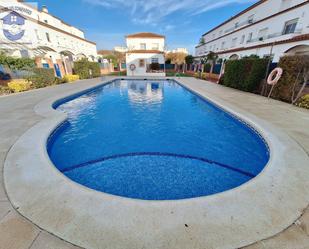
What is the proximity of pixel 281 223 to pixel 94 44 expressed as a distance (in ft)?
136

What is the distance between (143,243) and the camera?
1.69 meters

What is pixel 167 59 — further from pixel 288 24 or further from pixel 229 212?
pixel 229 212

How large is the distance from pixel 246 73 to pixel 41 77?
16.2 metres

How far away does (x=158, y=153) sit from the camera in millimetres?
4684

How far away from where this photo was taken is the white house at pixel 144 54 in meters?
25.4

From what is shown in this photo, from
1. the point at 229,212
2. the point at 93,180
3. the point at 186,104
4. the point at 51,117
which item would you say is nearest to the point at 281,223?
the point at 229,212

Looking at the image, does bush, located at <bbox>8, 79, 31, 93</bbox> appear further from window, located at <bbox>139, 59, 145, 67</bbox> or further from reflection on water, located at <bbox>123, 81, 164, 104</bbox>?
window, located at <bbox>139, 59, 145, 67</bbox>

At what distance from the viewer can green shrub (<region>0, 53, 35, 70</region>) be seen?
10383mm

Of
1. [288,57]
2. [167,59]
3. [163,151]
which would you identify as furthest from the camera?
[167,59]

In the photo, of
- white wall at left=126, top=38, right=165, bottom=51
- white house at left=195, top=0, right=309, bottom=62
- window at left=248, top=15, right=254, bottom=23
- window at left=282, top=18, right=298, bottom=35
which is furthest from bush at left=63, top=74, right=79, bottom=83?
window at left=248, top=15, right=254, bottom=23

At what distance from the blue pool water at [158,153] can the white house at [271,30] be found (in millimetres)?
9353

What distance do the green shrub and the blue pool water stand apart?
7138mm

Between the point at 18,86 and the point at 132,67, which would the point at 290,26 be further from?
the point at 18,86

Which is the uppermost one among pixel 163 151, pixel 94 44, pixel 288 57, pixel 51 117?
pixel 94 44
